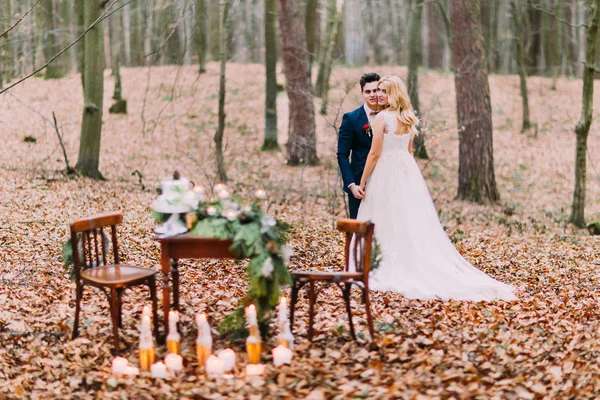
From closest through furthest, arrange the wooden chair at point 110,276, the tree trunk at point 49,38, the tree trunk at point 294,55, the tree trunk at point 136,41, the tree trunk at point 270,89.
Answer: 1. the wooden chair at point 110,276
2. the tree trunk at point 294,55
3. the tree trunk at point 270,89
4. the tree trunk at point 49,38
5. the tree trunk at point 136,41

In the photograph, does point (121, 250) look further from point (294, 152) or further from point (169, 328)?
point (294, 152)

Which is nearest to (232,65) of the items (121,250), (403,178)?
(121,250)

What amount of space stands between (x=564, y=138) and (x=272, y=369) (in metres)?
19.8

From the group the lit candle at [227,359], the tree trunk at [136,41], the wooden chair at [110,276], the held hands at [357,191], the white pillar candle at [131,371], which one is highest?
the tree trunk at [136,41]

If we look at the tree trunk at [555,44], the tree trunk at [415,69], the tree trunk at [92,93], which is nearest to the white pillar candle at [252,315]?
the tree trunk at [92,93]

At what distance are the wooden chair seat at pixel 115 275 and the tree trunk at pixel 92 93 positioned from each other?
929 cm

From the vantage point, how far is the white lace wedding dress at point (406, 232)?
7.06 meters

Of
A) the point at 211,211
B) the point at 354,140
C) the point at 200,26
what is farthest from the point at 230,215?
the point at 200,26

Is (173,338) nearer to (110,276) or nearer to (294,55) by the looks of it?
(110,276)

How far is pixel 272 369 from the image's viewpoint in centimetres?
497

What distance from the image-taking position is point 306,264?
8.73 m

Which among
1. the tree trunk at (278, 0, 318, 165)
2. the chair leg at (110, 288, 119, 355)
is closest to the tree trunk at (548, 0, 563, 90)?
the tree trunk at (278, 0, 318, 165)

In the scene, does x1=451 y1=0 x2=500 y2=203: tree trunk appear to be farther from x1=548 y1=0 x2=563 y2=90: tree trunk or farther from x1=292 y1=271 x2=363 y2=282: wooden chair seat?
x1=548 y1=0 x2=563 y2=90: tree trunk

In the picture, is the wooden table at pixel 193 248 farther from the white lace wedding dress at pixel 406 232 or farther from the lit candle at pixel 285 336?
the white lace wedding dress at pixel 406 232
